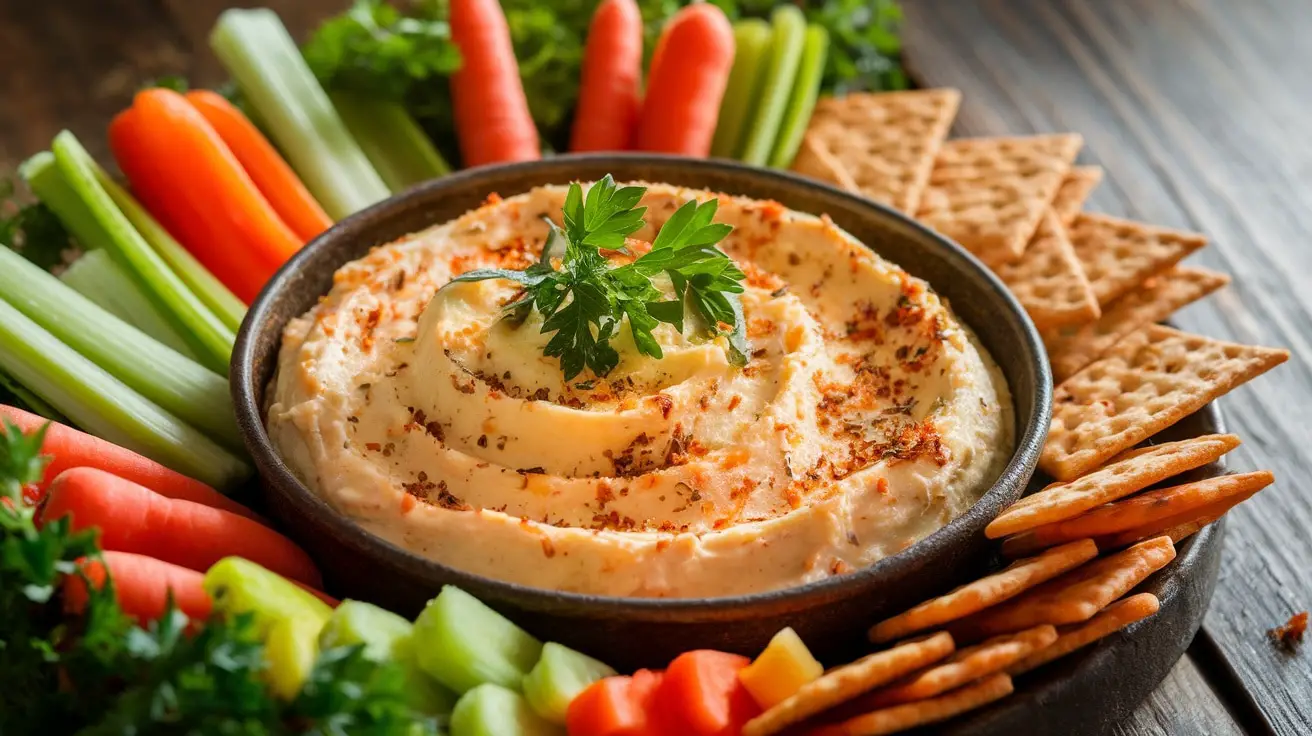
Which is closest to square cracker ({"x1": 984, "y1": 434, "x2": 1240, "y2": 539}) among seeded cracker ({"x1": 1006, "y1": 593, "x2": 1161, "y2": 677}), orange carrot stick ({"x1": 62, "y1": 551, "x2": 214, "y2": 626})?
seeded cracker ({"x1": 1006, "y1": 593, "x2": 1161, "y2": 677})

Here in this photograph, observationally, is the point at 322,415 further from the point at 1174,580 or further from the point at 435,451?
the point at 1174,580

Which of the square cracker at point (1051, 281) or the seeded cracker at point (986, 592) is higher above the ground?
the seeded cracker at point (986, 592)

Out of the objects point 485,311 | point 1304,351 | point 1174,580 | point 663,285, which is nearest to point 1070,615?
point 1174,580

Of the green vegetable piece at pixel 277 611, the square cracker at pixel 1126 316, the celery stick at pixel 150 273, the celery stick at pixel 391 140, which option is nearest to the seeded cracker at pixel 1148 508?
the square cracker at pixel 1126 316

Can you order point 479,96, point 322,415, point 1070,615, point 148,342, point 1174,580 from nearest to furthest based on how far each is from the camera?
point 1070,615
point 1174,580
point 322,415
point 148,342
point 479,96

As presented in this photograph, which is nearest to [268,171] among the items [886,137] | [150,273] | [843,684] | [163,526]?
[150,273]

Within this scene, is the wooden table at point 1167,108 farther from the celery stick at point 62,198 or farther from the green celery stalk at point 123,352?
the green celery stalk at point 123,352
